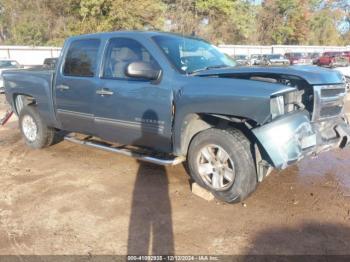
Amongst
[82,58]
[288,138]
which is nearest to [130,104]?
[82,58]

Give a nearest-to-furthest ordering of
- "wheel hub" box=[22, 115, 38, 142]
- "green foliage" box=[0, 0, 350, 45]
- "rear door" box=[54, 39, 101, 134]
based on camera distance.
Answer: "rear door" box=[54, 39, 101, 134]
"wheel hub" box=[22, 115, 38, 142]
"green foliage" box=[0, 0, 350, 45]

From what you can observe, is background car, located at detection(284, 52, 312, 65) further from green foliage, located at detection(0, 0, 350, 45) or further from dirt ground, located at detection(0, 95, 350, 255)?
dirt ground, located at detection(0, 95, 350, 255)

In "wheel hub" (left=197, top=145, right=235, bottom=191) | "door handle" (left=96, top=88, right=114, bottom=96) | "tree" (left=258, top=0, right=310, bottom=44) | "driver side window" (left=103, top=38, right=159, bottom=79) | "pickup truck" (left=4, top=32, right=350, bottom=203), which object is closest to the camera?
"pickup truck" (left=4, top=32, right=350, bottom=203)

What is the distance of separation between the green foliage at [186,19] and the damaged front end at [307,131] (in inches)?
777

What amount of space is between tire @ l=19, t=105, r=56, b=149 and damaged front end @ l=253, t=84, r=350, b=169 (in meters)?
4.11

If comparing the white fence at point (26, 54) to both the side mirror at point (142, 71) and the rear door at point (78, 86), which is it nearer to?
the rear door at point (78, 86)

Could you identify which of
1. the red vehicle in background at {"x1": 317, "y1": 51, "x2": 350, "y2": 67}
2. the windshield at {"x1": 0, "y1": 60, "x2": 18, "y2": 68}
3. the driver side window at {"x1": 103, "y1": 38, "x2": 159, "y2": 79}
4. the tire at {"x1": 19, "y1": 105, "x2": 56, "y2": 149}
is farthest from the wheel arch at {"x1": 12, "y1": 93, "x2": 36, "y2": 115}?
the red vehicle in background at {"x1": 317, "y1": 51, "x2": 350, "y2": 67}

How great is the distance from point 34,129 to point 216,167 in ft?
12.6

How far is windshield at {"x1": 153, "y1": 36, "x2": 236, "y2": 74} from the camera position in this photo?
4.83m

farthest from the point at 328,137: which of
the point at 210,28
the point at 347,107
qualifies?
the point at 210,28

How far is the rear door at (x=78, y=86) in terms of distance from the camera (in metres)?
5.54

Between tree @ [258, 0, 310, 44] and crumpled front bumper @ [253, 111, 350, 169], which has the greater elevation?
tree @ [258, 0, 310, 44]

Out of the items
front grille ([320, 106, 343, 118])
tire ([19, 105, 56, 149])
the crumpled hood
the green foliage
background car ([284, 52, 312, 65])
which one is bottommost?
background car ([284, 52, 312, 65])

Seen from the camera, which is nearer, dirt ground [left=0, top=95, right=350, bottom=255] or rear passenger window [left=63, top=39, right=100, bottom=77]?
dirt ground [left=0, top=95, right=350, bottom=255]
